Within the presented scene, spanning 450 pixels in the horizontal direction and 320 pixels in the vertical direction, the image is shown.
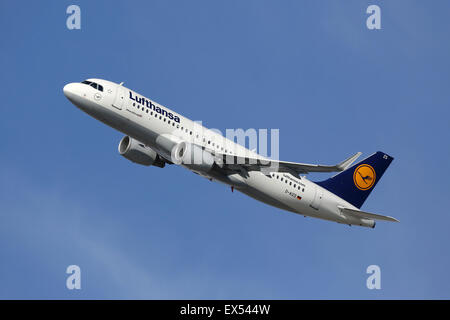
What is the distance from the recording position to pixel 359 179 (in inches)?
2432

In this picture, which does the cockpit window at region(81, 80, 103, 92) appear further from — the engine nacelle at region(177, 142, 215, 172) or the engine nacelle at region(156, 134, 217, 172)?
the engine nacelle at region(177, 142, 215, 172)

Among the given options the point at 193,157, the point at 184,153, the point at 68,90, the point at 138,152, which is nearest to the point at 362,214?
the point at 193,157

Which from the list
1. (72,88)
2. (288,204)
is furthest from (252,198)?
(72,88)

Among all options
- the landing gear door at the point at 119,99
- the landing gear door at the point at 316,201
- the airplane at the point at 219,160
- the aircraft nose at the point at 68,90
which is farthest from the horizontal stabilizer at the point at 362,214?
the aircraft nose at the point at 68,90

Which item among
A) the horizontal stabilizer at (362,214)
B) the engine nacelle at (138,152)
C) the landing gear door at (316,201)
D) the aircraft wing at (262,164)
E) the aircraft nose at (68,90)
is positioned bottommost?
the horizontal stabilizer at (362,214)

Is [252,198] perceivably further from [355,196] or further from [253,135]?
[355,196]

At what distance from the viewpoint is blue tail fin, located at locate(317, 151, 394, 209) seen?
60688 millimetres

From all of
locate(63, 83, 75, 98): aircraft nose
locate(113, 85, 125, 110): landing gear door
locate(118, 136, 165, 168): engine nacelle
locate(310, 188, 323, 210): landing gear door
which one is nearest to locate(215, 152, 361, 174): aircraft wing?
locate(310, 188, 323, 210): landing gear door

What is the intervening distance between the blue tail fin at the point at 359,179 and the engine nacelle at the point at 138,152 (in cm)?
1408

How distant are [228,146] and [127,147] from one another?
8.51 m

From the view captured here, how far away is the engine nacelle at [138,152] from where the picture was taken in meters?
58.1

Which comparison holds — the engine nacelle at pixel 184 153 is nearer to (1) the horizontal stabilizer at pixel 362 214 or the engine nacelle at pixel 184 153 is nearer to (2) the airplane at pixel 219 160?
(2) the airplane at pixel 219 160

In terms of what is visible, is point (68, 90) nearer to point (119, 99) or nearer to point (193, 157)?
point (119, 99)

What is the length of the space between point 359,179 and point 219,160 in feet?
47.1
